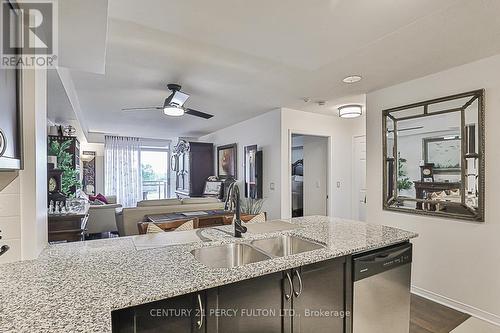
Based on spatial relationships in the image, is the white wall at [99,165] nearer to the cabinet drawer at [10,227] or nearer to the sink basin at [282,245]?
the cabinet drawer at [10,227]

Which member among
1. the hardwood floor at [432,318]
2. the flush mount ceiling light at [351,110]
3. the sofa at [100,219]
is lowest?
the hardwood floor at [432,318]

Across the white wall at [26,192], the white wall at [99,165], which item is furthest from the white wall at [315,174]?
the white wall at [99,165]

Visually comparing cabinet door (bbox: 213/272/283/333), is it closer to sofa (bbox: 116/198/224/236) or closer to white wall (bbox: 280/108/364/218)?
sofa (bbox: 116/198/224/236)

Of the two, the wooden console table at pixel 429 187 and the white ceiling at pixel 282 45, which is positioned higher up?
the white ceiling at pixel 282 45

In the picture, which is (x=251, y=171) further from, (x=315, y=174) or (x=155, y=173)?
(x=155, y=173)

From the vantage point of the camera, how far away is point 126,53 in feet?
7.66

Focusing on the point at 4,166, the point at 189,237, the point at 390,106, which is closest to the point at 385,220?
the point at 390,106

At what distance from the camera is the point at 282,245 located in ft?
6.36

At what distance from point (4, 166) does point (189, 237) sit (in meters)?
1.11

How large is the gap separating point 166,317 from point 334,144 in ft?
14.2

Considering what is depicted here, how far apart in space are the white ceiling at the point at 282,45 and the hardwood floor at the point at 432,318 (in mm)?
2383

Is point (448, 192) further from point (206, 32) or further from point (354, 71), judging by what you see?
point (206, 32)

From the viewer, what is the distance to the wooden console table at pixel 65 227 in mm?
2869

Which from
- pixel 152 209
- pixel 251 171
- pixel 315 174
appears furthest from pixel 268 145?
pixel 152 209
